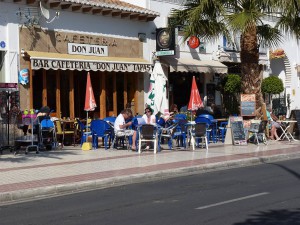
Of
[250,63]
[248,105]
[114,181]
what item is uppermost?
[250,63]

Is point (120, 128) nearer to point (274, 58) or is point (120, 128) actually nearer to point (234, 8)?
point (234, 8)

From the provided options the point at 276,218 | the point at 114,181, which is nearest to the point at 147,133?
the point at 114,181

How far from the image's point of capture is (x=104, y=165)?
14984mm

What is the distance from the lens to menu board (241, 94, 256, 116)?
2139 centimetres

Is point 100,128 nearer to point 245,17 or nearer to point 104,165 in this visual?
point 104,165

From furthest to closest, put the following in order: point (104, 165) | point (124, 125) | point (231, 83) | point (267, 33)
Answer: point (231, 83) → point (267, 33) → point (124, 125) → point (104, 165)

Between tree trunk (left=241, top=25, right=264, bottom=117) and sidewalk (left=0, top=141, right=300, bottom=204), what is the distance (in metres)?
2.39

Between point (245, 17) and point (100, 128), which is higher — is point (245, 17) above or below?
above

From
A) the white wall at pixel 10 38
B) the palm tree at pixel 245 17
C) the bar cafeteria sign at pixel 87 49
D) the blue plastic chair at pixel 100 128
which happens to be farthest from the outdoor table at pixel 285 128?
the white wall at pixel 10 38

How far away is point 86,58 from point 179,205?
13.1 m

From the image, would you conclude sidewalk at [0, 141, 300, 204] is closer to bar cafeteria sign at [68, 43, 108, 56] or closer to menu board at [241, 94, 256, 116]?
menu board at [241, 94, 256, 116]

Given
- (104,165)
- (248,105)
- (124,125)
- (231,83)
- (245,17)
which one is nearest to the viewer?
(104,165)

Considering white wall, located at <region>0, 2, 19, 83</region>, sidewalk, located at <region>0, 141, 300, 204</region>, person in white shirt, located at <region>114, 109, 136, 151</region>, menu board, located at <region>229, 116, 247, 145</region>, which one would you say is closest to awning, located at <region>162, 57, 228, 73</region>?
menu board, located at <region>229, 116, 247, 145</region>

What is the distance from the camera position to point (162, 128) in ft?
62.7
